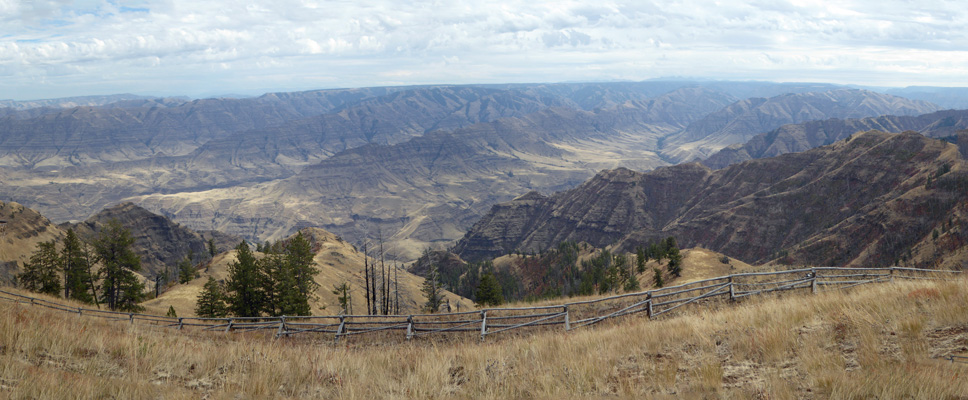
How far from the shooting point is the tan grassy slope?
2419 inches

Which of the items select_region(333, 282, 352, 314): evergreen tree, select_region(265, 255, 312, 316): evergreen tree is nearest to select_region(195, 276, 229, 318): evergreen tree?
select_region(265, 255, 312, 316): evergreen tree

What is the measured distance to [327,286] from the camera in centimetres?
8600

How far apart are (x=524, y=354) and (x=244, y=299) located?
41919 mm

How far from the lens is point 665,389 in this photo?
27.6 ft

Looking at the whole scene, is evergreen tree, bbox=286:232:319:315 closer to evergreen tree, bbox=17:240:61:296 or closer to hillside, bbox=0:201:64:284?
evergreen tree, bbox=17:240:61:296

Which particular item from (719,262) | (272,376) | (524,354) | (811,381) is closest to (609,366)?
(524,354)

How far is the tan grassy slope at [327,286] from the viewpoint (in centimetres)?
6144

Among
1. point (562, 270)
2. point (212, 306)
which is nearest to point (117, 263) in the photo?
point (212, 306)

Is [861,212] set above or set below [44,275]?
above

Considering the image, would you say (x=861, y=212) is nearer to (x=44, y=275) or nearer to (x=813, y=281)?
(x=813, y=281)

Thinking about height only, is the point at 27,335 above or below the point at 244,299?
above

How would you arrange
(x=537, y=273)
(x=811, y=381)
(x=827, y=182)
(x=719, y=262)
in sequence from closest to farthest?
1. (x=811, y=381)
2. (x=719, y=262)
3. (x=537, y=273)
4. (x=827, y=182)

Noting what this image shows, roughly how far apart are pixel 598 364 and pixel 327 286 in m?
82.8

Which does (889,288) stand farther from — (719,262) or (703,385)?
(719,262)
